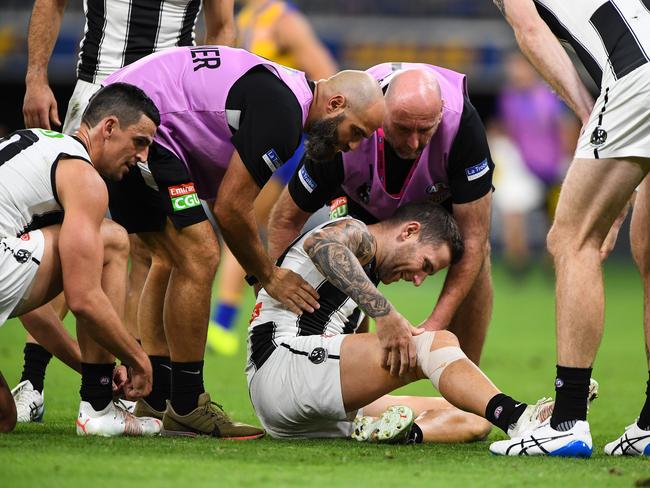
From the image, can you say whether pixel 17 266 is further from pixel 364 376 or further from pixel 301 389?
pixel 364 376

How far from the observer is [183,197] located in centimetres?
464

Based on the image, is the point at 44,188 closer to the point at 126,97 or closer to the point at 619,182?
the point at 126,97

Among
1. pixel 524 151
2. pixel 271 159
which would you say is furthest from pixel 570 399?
pixel 524 151

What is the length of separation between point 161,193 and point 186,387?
0.83 metres

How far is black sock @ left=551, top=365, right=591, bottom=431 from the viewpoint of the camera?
4.05 metres

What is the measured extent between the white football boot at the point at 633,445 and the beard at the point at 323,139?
1.67 meters

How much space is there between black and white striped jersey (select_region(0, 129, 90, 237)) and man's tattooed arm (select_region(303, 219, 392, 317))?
3.26 ft

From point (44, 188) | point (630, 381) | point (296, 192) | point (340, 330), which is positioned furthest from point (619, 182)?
point (630, 381)

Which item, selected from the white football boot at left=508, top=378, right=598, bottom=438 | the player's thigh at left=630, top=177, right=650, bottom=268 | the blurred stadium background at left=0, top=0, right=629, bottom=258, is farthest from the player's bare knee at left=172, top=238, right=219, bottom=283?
the blurred stadium background at left=0, top=0, right=629, bottom=258

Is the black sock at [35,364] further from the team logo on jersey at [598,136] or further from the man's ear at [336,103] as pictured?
the team logo on jersey at [598,136]

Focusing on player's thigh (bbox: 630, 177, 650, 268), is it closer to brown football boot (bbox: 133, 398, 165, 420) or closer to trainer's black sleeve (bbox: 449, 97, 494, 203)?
trainer's black sleeve (bbox: 449, 97, 494, 203)

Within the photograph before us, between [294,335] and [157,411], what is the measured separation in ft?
2.71

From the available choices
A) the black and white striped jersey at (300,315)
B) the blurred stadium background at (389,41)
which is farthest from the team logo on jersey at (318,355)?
A: the blurred stadium background at (389,41)

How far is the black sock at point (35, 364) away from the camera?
5.31m
